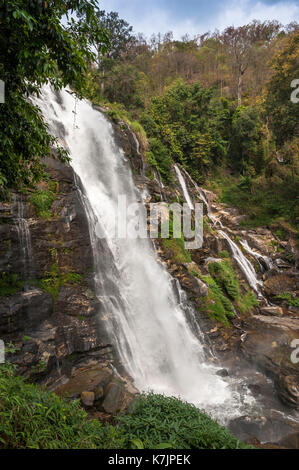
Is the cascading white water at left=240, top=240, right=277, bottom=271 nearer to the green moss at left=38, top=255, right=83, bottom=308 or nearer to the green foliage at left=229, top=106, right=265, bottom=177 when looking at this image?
the green foliage at left=229, top=106, right=265, bottom=177

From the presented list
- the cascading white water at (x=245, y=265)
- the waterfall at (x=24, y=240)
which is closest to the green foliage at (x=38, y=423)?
the waterfall at (x=24, y=240)

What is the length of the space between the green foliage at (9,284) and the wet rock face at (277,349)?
25.4 feet

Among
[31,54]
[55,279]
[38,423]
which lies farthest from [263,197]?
[38,423]

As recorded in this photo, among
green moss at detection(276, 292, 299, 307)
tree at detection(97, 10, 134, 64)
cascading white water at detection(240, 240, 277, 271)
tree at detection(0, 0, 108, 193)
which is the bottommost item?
green moss at detection(276, 292, 299, 307)

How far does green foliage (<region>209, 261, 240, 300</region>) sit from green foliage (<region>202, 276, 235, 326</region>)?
0.39 meters

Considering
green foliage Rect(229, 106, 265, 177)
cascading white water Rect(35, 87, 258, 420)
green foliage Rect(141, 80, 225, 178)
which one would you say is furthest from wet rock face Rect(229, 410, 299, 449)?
green foliage Rect(229, 106, 265, 177)

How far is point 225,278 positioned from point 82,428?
937cm

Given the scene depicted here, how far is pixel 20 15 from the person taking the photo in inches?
105

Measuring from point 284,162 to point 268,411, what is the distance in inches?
752

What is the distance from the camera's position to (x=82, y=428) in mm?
3275

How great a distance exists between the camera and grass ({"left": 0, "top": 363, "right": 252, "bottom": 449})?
9.02 ft
